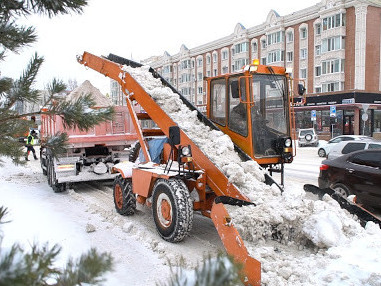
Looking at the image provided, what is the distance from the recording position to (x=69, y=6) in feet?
6.33

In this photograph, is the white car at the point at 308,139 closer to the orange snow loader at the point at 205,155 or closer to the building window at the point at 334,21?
the building window at the point at 334,21

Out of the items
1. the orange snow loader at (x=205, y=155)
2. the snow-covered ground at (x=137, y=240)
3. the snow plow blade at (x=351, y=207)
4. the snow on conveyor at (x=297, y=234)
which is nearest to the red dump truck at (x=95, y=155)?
the snow-covered ground at (x=137, y=240)

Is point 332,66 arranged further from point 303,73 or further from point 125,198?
point 125,198

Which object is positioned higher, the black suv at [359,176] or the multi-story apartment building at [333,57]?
the multi-story apartment building at [333,57]

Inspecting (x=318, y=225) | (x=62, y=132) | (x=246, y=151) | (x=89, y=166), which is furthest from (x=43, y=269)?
(x=89, y=166)

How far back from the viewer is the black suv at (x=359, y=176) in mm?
7289

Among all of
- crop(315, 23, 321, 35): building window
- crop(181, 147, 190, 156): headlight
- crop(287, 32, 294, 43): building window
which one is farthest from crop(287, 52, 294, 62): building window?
crop(181, 147, 190, 156): headlight

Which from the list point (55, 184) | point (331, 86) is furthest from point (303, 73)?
point (55, 184)

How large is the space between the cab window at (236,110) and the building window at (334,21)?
37703 mm

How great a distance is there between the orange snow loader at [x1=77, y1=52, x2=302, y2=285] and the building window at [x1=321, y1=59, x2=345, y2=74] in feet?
119

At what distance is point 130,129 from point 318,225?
747 cm

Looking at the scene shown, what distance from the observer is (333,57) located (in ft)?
129

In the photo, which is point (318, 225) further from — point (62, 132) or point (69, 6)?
point (69, 6)

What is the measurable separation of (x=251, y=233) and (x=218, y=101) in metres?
3.05
